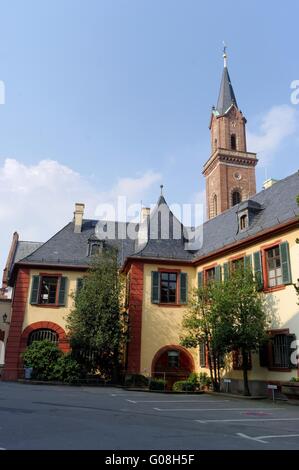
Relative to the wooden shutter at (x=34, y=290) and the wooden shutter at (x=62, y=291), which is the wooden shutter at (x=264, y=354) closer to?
the wooden shutter at (x=62, y=291)

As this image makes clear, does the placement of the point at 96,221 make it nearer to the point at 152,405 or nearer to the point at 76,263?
the point at 76,263

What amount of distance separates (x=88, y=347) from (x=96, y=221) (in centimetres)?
1149

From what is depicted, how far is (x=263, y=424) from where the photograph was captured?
1055 cm

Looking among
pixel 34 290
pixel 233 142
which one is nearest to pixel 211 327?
pixel 34 290

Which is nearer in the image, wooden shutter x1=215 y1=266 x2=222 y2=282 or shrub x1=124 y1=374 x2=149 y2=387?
shrub x1=124 y1=374 x2=149 y2=387

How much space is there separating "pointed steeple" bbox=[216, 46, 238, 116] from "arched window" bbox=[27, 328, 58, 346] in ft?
130

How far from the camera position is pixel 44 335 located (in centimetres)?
2502

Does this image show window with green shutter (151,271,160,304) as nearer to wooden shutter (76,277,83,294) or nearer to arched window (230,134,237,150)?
wooden shutter (76,277,83,294)

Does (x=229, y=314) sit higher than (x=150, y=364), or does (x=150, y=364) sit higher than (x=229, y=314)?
(x=229, y=314)

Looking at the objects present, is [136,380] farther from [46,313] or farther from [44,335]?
[46,313]

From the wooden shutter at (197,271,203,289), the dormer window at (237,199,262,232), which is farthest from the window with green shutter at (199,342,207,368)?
the dormer window at (237,199,262,232)

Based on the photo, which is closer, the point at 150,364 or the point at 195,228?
the point at 150,364

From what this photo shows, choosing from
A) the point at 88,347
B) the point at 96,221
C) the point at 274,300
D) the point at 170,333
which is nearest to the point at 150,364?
the point at 170,333

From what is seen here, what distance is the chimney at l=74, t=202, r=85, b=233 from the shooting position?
29.9 meters
